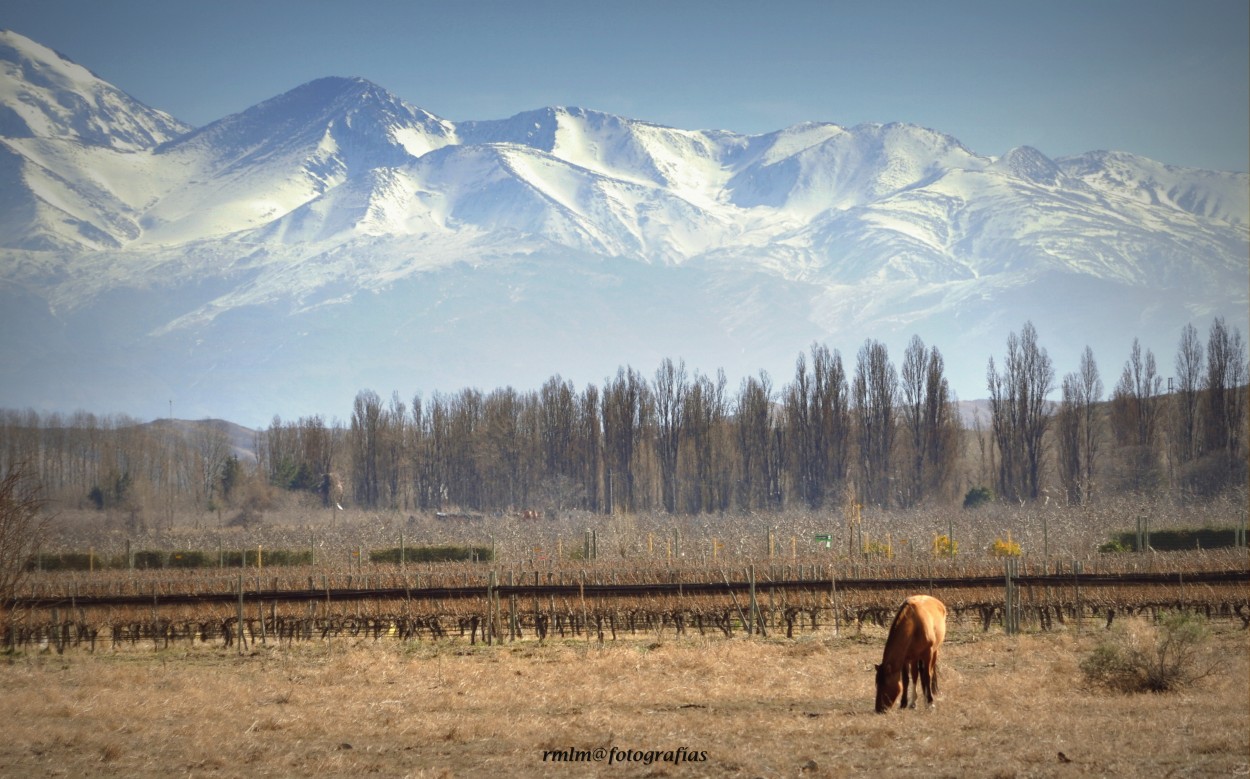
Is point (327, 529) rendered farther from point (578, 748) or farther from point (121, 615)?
point (578, 748)

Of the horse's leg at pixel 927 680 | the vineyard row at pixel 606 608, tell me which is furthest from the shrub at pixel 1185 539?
the horse's leg at pixel 927 680

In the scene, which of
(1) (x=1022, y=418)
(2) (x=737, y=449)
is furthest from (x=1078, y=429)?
(2) (x=737, y=449)

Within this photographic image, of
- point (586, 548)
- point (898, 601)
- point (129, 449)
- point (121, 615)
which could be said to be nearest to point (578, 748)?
point (898, 601)

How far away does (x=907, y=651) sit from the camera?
1400 centimetres

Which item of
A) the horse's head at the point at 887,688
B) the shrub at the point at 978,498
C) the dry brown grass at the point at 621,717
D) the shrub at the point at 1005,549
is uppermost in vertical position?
the shrub at the point at 978,498

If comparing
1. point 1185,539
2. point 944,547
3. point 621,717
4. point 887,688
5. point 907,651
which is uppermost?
point 907,651

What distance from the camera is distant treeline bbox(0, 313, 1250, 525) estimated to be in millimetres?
71125

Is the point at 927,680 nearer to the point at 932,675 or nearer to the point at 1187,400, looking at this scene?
the point at 932,675

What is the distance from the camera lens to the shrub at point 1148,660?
15516 millimetres

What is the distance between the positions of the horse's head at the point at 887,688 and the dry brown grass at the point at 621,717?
348 millimetres

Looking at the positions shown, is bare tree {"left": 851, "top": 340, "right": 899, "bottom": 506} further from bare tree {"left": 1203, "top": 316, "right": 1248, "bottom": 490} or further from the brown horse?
the brown horse

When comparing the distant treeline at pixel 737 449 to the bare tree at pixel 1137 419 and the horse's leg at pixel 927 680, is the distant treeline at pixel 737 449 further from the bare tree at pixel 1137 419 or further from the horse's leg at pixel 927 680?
the horse's leg at pixel 927 680

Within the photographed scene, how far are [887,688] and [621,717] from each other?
3.17 meters

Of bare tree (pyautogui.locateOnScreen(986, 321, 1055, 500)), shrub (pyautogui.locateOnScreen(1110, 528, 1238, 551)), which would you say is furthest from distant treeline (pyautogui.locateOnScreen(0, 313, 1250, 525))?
shrub (pyautogui.locateOnScreen(1110, 528, 1238, 551))
